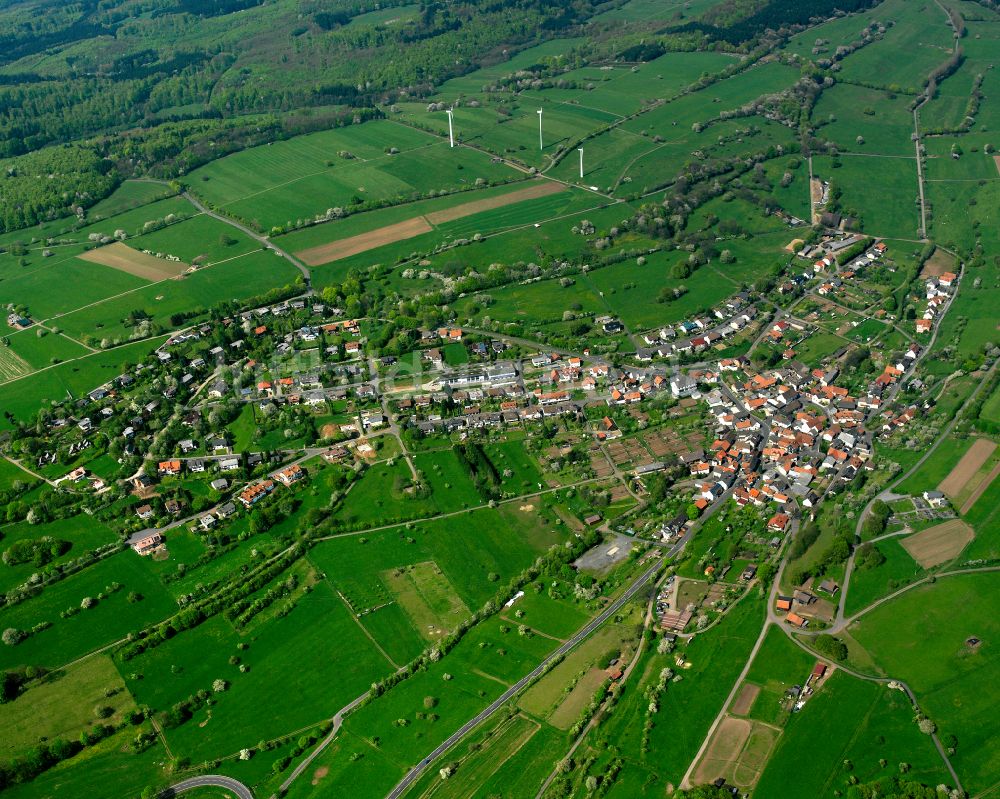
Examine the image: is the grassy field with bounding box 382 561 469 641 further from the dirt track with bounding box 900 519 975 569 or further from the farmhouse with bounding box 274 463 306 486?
the dirt track with bounding box 900 519 975 569

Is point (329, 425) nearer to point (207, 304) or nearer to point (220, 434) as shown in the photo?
point (220, 434)

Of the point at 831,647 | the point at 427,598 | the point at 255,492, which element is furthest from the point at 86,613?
the point at 831,647

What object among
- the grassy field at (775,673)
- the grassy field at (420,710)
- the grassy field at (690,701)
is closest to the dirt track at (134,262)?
the grassy field at (420,710)

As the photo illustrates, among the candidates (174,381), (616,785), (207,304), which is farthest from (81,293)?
(616,785)

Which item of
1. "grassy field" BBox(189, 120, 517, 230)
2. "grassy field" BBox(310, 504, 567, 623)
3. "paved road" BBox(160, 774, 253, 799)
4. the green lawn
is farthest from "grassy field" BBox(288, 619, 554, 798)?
"grassy field" BBox(189, 120, 517, 230)

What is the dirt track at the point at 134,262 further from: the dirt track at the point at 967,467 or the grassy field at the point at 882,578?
the dirt track at the point at 967,467
